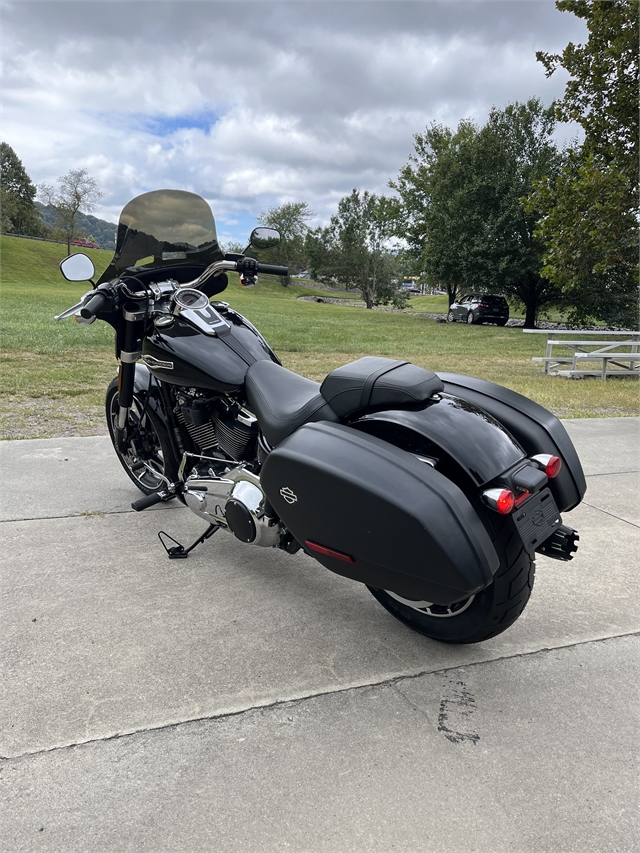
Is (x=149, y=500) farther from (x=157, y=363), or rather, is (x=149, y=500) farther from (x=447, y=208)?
(x=447, y=208)

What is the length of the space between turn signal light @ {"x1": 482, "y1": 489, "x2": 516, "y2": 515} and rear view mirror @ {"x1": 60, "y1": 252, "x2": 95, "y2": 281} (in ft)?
7.47

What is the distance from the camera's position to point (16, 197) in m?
68.3

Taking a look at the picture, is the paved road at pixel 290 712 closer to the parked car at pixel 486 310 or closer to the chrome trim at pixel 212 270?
the chrome trim at pixel 212 270

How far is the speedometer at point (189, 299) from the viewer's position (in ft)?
9.60

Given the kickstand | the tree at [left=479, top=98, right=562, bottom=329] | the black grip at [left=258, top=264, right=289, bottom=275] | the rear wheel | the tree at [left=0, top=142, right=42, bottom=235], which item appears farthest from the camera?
the tree at [left=0, top=142, right=42, bottom=235]

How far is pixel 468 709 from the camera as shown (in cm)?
207

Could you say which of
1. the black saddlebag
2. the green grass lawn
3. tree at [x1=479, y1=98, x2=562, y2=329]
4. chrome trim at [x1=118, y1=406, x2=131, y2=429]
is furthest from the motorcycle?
tree at [x1=479, y1=98, x2=562, y2=329]

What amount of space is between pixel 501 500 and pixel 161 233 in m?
2.25

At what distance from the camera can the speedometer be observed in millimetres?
2926

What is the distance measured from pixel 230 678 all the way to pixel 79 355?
9.25m

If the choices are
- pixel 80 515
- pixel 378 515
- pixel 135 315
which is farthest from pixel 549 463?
pixel 80 515

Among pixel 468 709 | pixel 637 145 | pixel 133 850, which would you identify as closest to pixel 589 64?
pixel 637 145

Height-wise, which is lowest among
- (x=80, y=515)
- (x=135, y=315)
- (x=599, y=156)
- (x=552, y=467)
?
(x=80, y=515)

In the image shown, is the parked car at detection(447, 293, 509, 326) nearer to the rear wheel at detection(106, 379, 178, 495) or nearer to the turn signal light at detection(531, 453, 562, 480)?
the rear wheel at detection(106, 379, 178, 495)
